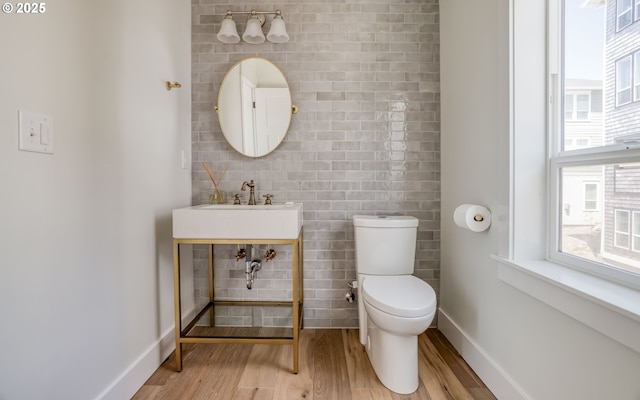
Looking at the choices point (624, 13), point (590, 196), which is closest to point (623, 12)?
point (624, 13)

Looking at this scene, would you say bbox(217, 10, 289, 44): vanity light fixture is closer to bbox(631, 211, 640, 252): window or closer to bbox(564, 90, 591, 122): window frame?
bbox(564, 90, 591, 122): window frame

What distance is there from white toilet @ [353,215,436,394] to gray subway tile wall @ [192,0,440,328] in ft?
0.87

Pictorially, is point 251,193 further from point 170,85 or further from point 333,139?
point 170,85

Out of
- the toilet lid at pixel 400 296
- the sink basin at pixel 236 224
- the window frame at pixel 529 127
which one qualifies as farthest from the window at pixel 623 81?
the sink basin at pixel 236 224

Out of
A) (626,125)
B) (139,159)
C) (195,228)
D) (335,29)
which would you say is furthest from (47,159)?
(626,125)

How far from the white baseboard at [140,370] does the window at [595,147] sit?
2.00 metres

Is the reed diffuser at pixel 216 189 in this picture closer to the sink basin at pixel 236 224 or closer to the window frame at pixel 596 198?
the sink basin at pixel 236 224

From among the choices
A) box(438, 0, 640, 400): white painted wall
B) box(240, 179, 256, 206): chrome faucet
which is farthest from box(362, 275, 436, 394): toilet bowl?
box(240, 179, 256, 206): chrome faucet

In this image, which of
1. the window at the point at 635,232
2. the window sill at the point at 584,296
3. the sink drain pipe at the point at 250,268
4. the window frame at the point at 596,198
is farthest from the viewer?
the sink drain pipe at the point at 250,268

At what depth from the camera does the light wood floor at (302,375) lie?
1339 mm

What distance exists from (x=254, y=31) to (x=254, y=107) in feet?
1.59

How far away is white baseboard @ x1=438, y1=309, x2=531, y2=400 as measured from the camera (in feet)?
4.00

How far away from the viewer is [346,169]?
1965 millimetres

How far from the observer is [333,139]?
77.2 inches
